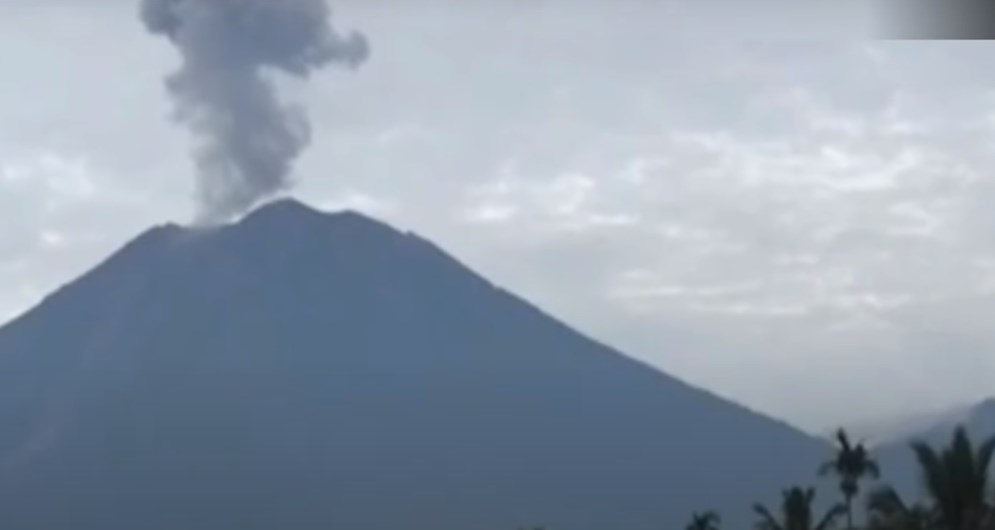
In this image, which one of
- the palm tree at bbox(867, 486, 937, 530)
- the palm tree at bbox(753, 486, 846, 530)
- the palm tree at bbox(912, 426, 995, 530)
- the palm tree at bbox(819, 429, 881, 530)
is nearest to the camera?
the palm tree at bbox(912, 426, 995, 530)

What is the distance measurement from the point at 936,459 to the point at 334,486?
6561 inches

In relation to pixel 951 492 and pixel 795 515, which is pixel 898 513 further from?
pixel 795 515

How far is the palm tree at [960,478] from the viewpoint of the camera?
34500 mm

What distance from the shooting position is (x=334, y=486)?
199750 millimetres

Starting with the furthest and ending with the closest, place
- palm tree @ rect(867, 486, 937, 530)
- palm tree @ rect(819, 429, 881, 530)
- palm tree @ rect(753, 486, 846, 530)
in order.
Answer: palm tree @ rect(819, 429, 881, 530), palm tree @ rect(753, 486, 846, 530), palm tree @ rect(867, 486, 937, 530)

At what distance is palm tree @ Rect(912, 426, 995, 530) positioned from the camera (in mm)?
34500

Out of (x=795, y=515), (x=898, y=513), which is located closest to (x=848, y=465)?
(x=795, y=515)

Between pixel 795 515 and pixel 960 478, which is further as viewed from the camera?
pixel 795 515

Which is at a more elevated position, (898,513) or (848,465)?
(848,465)

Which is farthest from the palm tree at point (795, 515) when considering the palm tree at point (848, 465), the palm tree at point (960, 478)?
the palm tree at point (960, 478)

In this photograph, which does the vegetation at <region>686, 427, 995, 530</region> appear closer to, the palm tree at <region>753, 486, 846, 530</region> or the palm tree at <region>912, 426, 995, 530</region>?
the palm tree at <region>912, 426, 995, 530</region>

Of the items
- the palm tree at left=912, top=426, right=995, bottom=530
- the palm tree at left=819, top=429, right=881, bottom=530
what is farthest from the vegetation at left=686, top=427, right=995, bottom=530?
the palm tree at left=819, top=429, right=881, bottom=530

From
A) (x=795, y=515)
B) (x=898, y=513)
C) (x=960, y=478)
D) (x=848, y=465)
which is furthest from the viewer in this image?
(x=848, y=465)

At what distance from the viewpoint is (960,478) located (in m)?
34.7
